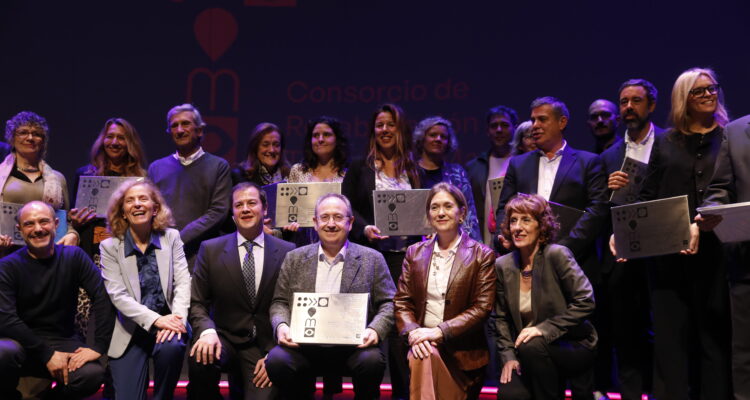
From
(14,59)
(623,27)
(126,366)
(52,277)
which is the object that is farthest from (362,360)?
(14,59)

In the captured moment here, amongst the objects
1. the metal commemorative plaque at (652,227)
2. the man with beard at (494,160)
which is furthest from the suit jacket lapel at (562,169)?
the man with beard at (494,160)

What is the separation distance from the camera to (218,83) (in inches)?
281

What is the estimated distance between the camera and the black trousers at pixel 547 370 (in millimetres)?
3932

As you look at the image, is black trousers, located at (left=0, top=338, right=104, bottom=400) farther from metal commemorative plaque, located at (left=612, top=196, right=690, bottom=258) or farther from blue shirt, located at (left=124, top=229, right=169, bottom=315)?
metal commemorative plaque, located at (left=612, top=196, right=690, bottom=258)

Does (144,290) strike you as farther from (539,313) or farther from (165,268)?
(539,313)

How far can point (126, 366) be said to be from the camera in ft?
14.3

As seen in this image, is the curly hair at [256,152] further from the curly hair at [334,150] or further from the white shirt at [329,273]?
the white shirt at [329,273]

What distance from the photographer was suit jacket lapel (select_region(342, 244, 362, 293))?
4.27 m

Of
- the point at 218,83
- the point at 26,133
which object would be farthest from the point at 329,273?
the point at 218,83

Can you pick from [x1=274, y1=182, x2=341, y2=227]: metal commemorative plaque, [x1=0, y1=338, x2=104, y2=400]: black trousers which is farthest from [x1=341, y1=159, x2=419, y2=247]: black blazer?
[x1=0, y1=338, x2=104, y2=400]: black trousers

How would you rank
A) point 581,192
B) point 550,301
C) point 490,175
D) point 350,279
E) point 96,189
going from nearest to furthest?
point 550,301, point 350,279, point 581,192, point 96,189, point 490,175

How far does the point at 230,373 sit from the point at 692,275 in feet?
9.31

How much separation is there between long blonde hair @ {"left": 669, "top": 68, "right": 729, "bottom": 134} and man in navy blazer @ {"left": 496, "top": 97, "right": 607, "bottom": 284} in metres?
0.76

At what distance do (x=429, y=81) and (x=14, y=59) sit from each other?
13.9 feet
